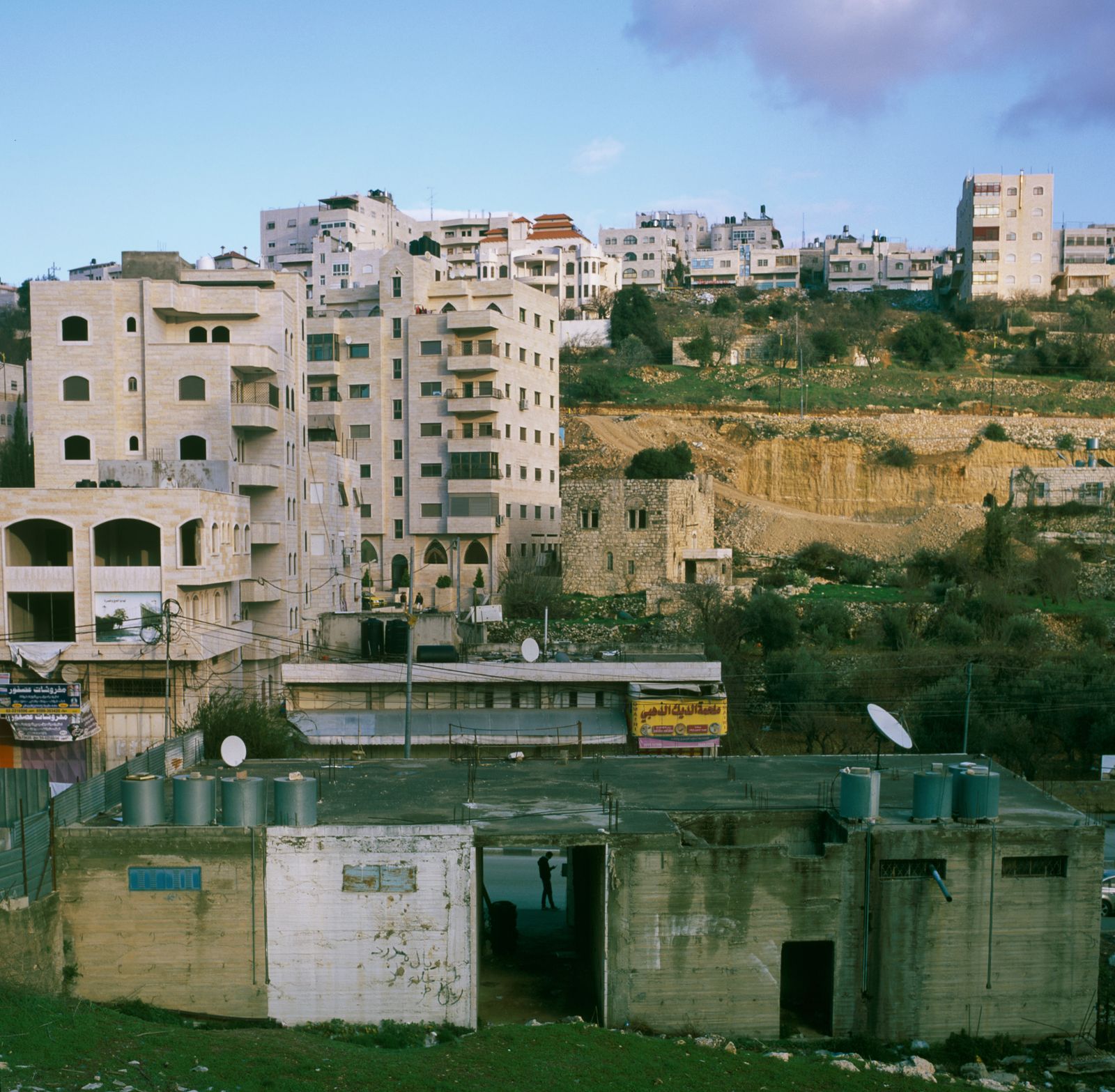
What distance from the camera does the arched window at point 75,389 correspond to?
108ft

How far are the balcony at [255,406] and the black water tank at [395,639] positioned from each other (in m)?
7.40

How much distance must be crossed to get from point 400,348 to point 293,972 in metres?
38.1

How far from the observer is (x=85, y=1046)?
11.1 meters

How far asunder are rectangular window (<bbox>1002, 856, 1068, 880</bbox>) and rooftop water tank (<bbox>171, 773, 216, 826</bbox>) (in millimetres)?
9913

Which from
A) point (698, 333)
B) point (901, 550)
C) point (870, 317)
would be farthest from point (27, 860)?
point (870, 317)

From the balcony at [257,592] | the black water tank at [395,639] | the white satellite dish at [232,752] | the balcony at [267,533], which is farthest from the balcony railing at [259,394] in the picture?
the white satellite dish at [232,752]

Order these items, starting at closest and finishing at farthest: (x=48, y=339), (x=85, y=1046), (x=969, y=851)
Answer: (x=85, y=1046), (x=969, y=851), (x=48, y=339)

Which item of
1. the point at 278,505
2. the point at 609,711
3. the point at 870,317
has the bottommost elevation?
the point at 609,711

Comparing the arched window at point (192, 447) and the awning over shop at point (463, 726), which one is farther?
the arched window at point (192, 447)

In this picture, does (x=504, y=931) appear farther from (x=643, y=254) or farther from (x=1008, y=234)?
(x=643, y=254)

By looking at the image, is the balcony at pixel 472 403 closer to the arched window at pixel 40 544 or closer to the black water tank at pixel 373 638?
the black water tank at pixel 373 638

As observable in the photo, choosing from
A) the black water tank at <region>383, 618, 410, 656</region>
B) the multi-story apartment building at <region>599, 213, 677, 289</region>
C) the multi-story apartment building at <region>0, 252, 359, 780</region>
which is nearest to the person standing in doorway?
the multi-story apartment building at <region>0, 252, 359, 780</region>

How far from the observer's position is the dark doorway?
14.7 meters

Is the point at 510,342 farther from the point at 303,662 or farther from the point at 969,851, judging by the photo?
the point at 969,851
